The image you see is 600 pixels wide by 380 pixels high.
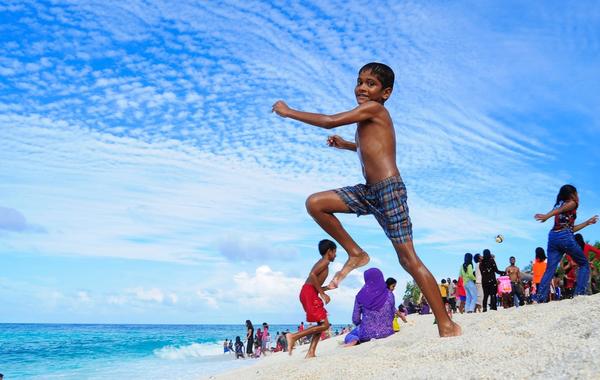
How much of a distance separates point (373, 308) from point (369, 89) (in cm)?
521

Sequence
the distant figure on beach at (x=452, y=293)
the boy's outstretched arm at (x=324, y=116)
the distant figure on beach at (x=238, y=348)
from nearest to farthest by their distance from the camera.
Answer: the boy's outstretched arm at (x=324, y=116) < the distant figure on beach at (x=452, y=293) < the distant figure on beach at (x=238, y=348)

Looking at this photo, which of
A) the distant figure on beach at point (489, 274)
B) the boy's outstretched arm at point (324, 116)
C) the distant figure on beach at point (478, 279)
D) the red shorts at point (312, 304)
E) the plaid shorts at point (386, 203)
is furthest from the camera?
the distant figure on beach at point (478, 279)

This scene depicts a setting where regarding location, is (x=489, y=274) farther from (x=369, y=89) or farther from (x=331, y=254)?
(x=369, y=89)

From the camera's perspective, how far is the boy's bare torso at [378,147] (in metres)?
4.79

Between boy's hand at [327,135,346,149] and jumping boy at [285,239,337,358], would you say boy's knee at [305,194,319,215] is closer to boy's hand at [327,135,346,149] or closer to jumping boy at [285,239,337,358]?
boy's hand at [327,135,346,149]

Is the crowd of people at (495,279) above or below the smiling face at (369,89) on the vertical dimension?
below

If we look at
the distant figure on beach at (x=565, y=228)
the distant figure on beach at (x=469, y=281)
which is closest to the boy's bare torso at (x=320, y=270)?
the distant figure on beach at (x=565, y=228)

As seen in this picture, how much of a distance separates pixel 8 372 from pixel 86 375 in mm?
9492

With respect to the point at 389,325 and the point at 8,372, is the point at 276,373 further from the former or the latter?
the point at 8,372

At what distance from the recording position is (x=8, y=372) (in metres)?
29.6

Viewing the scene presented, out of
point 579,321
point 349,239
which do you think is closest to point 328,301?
point 349,239

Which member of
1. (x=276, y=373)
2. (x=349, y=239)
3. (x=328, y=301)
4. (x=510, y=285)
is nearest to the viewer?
(x=349, y=239)

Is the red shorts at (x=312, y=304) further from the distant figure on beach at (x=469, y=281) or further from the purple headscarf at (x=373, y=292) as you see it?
the distant figure on beach at (x=469, y=281)

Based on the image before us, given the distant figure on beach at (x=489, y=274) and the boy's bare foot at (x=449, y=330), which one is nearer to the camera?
the boy's bare foot at (x=449, y=330)
